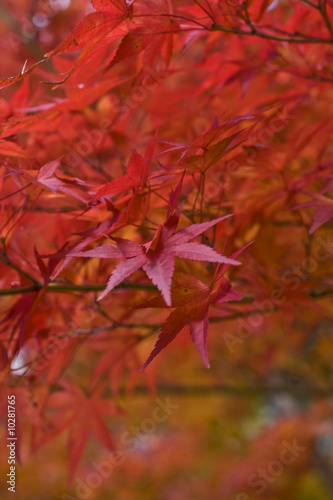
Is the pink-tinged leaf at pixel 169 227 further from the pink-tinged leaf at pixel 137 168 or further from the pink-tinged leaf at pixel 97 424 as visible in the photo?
the pink-tinged leaf at pixel 97 424

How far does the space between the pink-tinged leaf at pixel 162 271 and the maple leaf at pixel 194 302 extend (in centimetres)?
5

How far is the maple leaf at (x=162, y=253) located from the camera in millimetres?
426

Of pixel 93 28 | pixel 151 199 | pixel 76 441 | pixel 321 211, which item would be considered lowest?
pixel 76 441

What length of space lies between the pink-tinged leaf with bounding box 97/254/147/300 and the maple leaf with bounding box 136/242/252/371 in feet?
0.15

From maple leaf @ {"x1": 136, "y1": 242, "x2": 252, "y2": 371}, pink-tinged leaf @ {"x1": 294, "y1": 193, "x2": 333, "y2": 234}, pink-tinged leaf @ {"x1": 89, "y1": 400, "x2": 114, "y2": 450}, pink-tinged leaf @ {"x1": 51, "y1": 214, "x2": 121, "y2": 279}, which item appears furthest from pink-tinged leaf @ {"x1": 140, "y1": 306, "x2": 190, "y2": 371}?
pink-tinged leaf @ {"x1": 89, "y1": 400, "x2": 114, "y2": 450}

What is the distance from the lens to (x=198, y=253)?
435 mm

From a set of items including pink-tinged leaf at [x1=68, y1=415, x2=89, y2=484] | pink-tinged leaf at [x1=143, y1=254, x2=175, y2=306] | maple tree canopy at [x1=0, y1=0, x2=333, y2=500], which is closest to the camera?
pink-tinged leaf at [x1=143, y1=254, x2=175, y2=306]

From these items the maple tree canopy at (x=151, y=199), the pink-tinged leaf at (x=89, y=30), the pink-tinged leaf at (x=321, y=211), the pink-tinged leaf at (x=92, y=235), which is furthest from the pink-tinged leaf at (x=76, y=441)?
the pink-tinged leaf at (x=89, y=30)

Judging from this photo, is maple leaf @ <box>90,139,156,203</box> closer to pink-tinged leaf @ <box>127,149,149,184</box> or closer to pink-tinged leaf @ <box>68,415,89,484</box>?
pink-tinged leaf @ <box>127,149,149,184</box>

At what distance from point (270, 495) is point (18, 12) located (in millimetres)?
3108

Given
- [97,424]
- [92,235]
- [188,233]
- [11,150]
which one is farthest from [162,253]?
[97,424]

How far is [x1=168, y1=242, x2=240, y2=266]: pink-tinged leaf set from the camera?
415mm

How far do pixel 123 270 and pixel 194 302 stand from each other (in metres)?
0.10

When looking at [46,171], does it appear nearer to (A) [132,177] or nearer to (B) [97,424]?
(A) [132,177]
